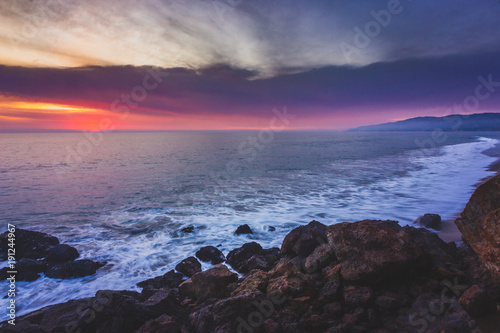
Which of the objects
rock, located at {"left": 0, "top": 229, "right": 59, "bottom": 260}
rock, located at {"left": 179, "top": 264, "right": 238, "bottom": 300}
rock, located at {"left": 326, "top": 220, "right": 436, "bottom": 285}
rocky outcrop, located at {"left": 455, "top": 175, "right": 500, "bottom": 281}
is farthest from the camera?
rock, located at {"left": 0, "top": 229, "right": 59, "bottom": 260}

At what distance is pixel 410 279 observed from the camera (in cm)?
547

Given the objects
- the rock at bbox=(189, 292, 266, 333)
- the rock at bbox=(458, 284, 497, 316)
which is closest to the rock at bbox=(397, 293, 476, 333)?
the rock at bbox=(458, 284, 497, 316)

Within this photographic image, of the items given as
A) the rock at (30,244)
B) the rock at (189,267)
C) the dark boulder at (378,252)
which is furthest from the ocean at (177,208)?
the dark boulder at (378,252)

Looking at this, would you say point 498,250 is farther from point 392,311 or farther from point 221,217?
point 221,217

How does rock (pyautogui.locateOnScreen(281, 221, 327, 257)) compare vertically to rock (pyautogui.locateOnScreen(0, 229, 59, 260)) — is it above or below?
above

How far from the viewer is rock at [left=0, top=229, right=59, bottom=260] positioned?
11203 millimetres

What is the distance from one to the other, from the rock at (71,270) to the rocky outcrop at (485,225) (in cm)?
1230

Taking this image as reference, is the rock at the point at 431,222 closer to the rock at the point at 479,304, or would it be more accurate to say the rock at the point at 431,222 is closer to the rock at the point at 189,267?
the rock at the point at 479,304

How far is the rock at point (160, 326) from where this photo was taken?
534 cm

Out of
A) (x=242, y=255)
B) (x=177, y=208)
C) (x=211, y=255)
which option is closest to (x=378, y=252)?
(x=242, y=255)

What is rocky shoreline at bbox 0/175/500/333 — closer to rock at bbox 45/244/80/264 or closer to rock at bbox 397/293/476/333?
rock at bbox 397/293/476/333

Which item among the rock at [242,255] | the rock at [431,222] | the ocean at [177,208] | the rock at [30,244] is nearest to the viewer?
the rock at [242,255]

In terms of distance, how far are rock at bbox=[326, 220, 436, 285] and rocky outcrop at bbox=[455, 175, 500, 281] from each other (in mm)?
976

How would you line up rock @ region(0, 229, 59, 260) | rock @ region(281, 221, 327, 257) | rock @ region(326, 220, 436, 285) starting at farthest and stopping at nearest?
rock @ region(0, 229, 59, 260) → rock @ region(281, 221, 327, 257) → rock @ region(326, 220, 436, 285)
